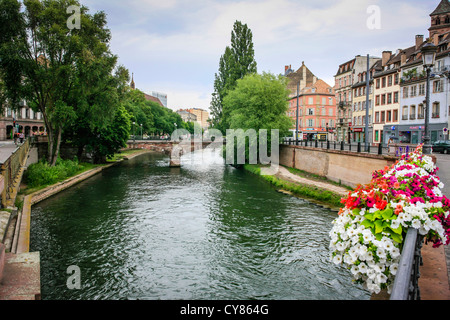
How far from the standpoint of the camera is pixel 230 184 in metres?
28.2

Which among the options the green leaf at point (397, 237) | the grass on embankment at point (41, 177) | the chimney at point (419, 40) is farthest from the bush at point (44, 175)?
the chimney at point (419, 40)

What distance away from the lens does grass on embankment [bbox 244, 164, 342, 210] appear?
20516 millimetres

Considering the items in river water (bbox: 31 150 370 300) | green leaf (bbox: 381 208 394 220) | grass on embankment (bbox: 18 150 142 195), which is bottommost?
river water (bbox: 31 150 370 300)

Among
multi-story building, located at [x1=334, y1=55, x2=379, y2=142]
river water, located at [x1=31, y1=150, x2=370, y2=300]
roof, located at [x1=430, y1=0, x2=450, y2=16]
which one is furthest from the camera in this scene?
multi-story building, located at [x1=334, y1=55, x2=379, y2=142]

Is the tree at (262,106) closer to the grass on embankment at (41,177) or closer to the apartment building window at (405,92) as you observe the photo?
the apartment building window at (405,92)

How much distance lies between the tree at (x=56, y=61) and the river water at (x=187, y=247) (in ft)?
27.4

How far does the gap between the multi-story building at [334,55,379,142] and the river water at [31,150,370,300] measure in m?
39.5

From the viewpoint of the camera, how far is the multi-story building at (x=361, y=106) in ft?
166

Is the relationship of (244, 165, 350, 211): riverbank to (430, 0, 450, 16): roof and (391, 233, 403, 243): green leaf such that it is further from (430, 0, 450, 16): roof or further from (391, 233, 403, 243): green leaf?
(430, 0, 450, 16): roof

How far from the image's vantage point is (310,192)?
22.7 m

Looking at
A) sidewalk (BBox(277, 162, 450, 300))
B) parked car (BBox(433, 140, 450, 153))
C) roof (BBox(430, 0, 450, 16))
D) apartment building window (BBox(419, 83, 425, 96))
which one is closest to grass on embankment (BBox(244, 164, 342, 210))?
sidewalk (BBox(277, 162, 450, 300))
